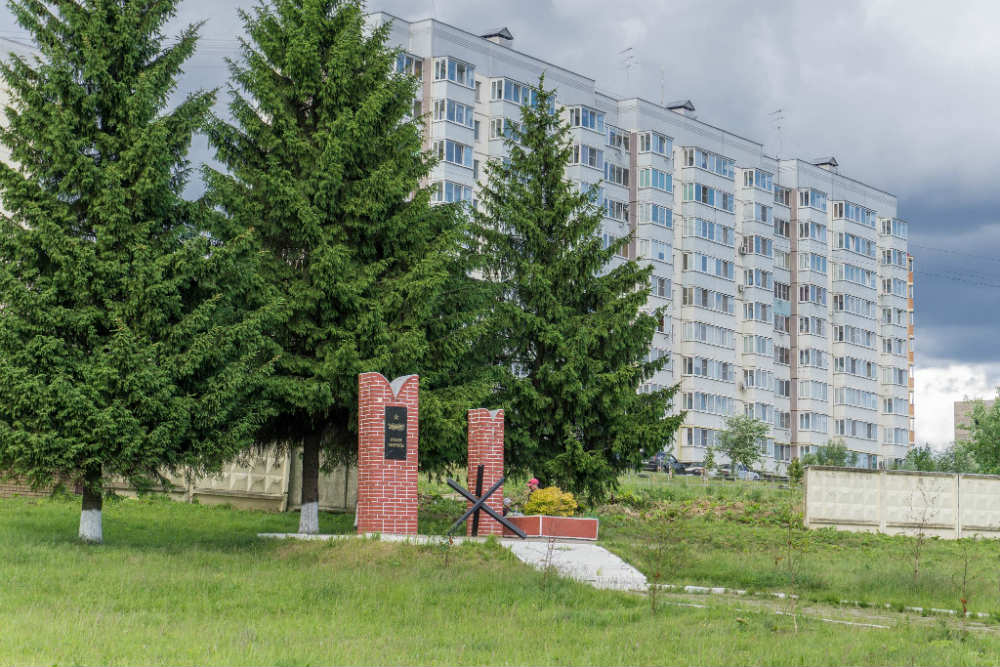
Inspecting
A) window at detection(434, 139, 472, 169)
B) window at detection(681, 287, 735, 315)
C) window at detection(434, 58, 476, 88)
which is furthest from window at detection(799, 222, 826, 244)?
window at detection(434, 139, 472, 169)

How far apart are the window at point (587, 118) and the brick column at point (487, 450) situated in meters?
44.3

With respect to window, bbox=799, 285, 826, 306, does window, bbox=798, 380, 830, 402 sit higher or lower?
lower

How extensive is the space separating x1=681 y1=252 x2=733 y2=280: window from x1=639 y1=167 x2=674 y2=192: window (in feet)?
15.1

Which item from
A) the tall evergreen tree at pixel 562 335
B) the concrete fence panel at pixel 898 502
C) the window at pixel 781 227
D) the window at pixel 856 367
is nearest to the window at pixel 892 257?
the window at pixel 856 367

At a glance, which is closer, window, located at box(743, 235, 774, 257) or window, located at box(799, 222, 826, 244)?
window, located at box(743, 235, 774, 257)

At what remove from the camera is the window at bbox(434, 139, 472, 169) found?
58719 mm

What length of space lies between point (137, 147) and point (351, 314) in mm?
5321

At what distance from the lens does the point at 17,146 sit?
69.6ft

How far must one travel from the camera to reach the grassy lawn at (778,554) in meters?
18.3

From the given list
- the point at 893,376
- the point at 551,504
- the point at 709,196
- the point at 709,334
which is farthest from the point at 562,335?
the point at 893,376

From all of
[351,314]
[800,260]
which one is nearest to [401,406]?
[351,314]

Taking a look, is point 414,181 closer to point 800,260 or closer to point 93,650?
point 93,650

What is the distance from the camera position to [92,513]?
2081 cm

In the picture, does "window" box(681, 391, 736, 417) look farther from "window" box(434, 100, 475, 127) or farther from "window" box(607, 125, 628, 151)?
"window" box(434, 100, 475, 127)
